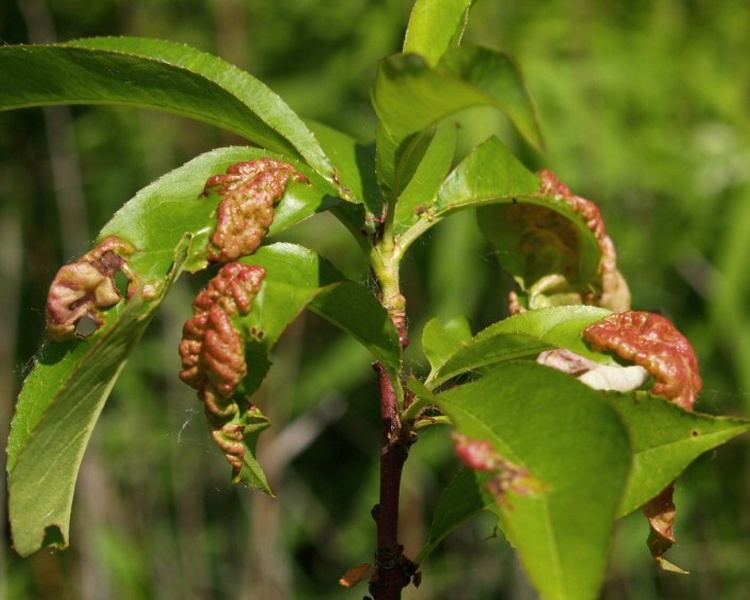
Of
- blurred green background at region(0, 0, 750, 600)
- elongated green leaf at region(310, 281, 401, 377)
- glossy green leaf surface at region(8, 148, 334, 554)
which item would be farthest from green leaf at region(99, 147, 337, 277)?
blurred green background at region(0, 0, 750, 600)

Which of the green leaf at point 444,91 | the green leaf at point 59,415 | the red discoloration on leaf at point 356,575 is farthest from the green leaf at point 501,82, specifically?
the red discoloration on leaf at point 356,575

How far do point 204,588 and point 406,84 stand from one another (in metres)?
2.52

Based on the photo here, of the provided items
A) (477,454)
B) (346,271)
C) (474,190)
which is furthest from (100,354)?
(346,271)

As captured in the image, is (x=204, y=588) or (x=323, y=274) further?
(x=204, y=588)

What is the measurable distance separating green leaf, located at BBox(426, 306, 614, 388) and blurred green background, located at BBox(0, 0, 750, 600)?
4.78 ft

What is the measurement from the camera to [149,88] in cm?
84

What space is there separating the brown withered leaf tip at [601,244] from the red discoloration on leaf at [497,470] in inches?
14.0

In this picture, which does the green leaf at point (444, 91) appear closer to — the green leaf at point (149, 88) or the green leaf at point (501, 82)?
the green leaf at point (501, 82)

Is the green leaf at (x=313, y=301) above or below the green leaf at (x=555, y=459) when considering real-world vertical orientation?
above

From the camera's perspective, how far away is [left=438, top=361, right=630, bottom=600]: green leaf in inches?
22.2

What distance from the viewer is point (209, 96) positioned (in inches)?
32.9

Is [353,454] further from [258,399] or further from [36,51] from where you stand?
[36,51]

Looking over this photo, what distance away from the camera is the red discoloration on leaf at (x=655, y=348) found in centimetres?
80

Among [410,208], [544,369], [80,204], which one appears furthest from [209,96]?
[80,204]
